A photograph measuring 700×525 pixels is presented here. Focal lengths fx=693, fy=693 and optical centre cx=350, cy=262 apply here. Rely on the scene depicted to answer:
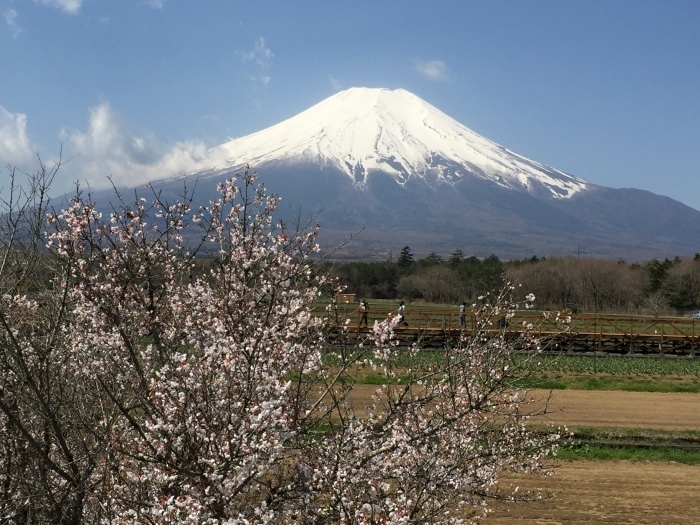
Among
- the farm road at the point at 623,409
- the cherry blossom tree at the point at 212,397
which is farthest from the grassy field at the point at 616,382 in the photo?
the farm road at the point at 623,409

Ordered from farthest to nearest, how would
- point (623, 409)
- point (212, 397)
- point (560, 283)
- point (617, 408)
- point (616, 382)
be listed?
point (560, 283) < point (616, 382) < point (617, 408) < point (623, 409) < point (212, 397)

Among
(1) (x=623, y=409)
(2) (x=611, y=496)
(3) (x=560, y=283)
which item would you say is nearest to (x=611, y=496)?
(2) (x=611, y=496)

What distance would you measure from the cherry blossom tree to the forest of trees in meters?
54.0

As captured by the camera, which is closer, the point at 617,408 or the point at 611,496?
the point at 611,496

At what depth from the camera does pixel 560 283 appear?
213 feet

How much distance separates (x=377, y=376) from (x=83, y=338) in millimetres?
18455

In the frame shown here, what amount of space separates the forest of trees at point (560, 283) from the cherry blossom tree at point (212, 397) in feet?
177

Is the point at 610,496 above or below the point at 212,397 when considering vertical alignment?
below

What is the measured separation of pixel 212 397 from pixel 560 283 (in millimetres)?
63640

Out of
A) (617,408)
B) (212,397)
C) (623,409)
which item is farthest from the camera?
(617,408)

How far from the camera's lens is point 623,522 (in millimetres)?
11078

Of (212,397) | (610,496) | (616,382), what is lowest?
(616,382)

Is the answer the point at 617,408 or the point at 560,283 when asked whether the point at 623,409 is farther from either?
the point at 560,283

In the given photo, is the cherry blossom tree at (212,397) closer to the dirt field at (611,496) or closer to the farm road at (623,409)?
the dirt field at (611,496)
